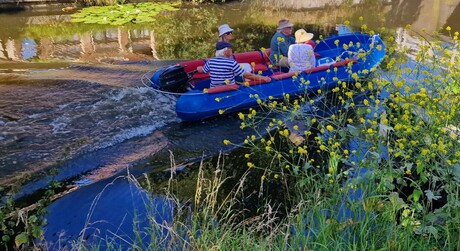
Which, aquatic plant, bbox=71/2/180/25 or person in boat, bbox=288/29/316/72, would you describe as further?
aquatic plant, bbox=71/2/180/25

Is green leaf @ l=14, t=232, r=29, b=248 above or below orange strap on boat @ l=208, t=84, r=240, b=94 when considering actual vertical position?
below

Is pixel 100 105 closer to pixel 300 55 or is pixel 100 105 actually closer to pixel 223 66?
pixel 223 66

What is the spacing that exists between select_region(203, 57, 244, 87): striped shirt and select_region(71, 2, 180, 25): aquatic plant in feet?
19.7

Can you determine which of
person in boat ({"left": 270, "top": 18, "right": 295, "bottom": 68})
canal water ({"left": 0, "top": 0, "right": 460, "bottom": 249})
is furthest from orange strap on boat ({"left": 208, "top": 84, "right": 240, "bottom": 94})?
person in boat ({"left": 270, "top": 18, "right": 295, "bottom": 68})

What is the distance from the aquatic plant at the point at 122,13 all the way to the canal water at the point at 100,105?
27cm

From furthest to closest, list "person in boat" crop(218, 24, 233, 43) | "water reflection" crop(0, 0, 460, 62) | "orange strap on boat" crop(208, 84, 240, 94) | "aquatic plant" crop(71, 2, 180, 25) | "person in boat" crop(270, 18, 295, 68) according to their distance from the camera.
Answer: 1. "aquatic plant" crop(71, 2, 180, 25)
2. "water reflection" crop(0, 0, 460, 62)
3. "person in boat" crop(270, 18, 295, 68)
4. "person in boat" crop(218, 24, 233, 43)
5. "orange strap on boat" crop(208, 84, 240, 94)

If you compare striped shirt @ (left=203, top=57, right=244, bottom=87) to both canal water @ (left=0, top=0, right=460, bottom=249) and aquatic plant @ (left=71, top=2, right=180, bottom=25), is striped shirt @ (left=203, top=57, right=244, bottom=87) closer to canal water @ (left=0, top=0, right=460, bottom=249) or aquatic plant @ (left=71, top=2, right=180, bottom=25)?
canal water @ (left=0, top=0, right=460, bottom=249)

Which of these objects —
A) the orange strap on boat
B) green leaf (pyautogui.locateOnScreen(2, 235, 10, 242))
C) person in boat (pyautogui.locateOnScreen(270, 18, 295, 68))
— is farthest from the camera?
person in boat (pyautogui.locateOnScreen(270, 18, 295, 68))

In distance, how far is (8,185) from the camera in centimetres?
502

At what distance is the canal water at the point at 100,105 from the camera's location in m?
4.96

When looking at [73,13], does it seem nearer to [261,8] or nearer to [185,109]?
[261,8]

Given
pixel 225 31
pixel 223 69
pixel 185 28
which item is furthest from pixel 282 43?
pixel 185 28

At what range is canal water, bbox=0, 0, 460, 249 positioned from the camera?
4961 millimetres

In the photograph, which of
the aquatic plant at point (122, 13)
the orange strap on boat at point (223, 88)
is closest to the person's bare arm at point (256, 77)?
the orange strap on boat at point (223, 88)
